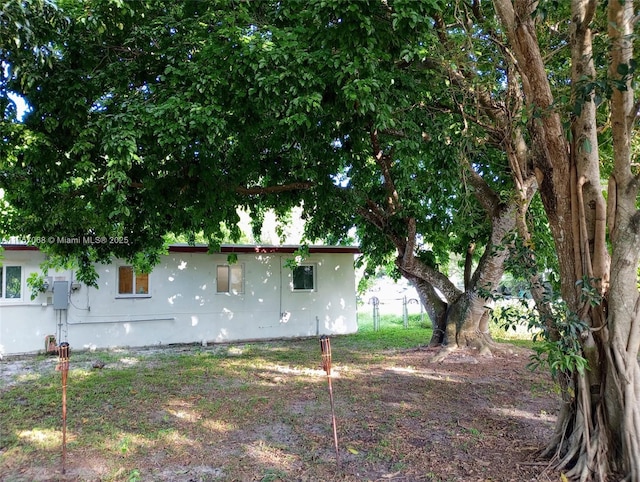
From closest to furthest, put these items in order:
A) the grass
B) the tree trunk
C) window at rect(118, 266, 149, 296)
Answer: the tree trunk → the grass → window at rect(118, 266, 149, 296)

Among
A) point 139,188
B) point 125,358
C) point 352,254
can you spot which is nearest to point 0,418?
point 139,188

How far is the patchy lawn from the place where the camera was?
13.0 feet

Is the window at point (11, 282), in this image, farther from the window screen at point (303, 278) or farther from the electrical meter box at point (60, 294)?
the window screen at point (303, 278)

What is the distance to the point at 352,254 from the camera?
14672mm

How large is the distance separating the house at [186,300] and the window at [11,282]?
0.07 ft

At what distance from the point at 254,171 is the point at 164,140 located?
123 inches

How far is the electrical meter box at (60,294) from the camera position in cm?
1093

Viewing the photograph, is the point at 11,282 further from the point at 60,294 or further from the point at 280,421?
the point at 280,421

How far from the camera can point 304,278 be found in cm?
1411

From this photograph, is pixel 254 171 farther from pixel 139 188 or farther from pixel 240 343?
pixel 240 343

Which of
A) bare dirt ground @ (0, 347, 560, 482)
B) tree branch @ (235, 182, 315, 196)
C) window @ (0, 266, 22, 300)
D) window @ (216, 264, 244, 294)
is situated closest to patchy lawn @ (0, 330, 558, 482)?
bare dirt ground @ (0, 347, 560, 482)

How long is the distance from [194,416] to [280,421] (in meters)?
1.11

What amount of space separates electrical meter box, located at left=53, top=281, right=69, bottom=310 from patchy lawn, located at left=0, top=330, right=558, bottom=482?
7.24 ft

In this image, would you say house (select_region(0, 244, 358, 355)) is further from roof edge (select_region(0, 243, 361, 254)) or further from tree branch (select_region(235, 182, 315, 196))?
tree branch (select_region(235, 182, 315, 196))
